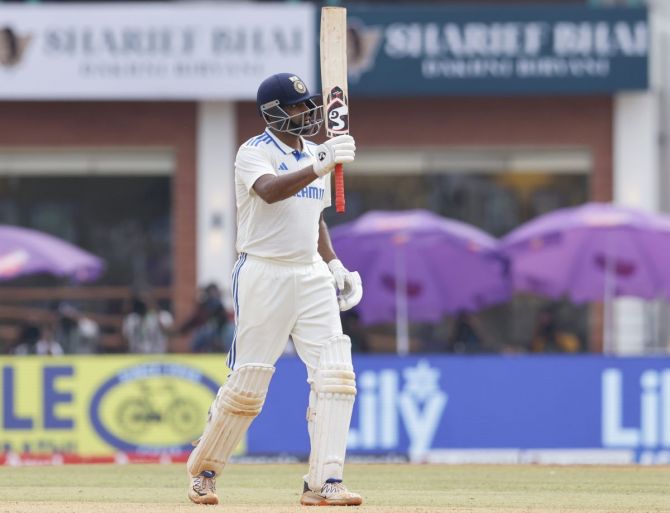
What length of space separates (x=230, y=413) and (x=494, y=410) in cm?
784

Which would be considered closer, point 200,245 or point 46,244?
point 46,244

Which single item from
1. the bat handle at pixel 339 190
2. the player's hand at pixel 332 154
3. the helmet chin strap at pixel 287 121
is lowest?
the bat handle at pixel 339 190

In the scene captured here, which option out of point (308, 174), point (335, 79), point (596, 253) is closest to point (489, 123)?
point (596, 253)

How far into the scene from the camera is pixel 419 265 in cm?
2122

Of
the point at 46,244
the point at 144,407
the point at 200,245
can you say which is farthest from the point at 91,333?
the point at 144,407

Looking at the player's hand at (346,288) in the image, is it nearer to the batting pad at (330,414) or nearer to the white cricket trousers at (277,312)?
the white cricket trousers at (277,312)

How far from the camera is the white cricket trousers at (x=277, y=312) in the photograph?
923cm

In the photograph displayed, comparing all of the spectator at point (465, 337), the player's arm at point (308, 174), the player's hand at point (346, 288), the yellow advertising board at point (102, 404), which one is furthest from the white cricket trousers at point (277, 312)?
the spectator at point (465, 337)

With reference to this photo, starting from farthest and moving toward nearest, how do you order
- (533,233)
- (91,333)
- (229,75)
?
(229,75) → (91,333) → (533,233)

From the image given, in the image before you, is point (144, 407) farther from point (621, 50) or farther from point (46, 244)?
point (621, 50)

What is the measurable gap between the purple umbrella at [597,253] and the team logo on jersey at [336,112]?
35.0 ft

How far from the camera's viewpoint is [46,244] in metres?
21.0

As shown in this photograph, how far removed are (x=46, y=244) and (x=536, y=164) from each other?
28.3 ft

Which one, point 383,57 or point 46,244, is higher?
point 383,57
